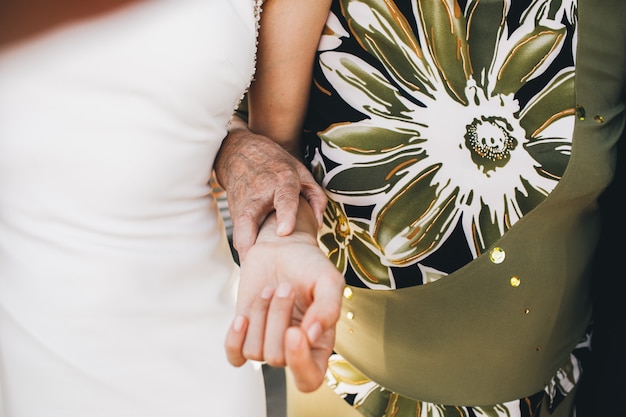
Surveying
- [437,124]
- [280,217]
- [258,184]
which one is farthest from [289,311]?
[437,124]

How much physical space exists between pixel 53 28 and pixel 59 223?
27 cm

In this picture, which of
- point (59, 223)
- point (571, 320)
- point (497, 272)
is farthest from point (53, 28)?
point (571, 320)

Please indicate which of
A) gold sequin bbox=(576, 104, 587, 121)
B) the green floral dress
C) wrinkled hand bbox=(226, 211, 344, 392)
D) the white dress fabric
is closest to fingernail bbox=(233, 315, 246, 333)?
wrinkled hand bbox=(226, 211, 344, 392)

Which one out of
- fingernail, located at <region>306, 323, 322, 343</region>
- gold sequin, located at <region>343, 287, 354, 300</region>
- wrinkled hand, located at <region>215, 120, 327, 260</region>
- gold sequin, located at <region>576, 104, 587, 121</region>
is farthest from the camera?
gold sequin, located at <region>343, 287, 354, 300</region>

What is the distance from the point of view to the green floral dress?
0.96 metres

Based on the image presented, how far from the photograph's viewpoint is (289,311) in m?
0.64

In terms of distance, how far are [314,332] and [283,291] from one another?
0.07 m

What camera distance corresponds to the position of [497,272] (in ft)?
3.38

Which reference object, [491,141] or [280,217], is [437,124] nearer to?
[491,141]

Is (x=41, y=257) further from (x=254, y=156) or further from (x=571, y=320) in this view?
(x=571, y=320)

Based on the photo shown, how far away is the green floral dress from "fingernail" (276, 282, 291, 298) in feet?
1.40

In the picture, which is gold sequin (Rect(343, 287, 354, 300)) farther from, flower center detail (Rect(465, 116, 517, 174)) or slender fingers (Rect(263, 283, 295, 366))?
slender fingers (Rect(263, 283, 295, 366))

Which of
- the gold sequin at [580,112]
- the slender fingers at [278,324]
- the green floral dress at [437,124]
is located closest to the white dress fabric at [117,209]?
the green floral dress at [437,124]

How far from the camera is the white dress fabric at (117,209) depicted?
32.3 inches
